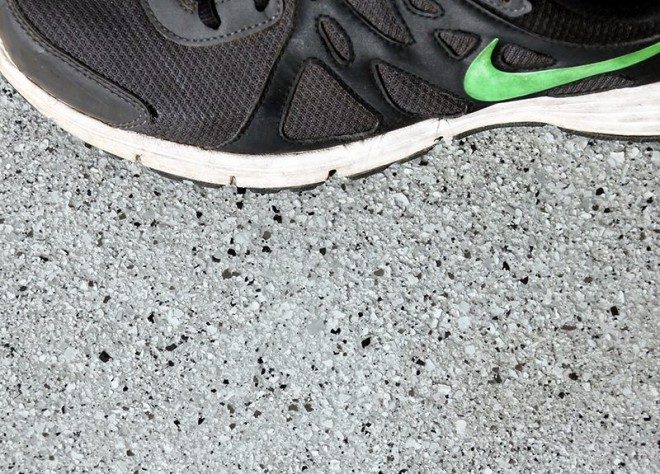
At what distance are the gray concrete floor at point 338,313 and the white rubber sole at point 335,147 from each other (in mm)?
113

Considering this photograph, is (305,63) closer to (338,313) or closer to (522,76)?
(522,76)

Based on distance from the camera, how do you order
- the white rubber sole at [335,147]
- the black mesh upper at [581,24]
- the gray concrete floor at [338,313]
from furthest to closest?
the gray concrete floor at [338,313], the white rubber sole at [335,147], the black mesh upper at [581,24]

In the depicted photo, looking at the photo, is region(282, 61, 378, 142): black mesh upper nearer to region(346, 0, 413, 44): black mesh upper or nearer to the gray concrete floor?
region(346, 0, 413, 44): black mesh upper

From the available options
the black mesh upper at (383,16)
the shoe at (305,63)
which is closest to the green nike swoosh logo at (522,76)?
the shoe at (305,63)

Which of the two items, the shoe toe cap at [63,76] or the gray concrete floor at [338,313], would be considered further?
the gray concrete floor at [338,313]

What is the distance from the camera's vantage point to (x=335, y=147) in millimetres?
1019

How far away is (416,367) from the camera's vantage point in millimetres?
1200

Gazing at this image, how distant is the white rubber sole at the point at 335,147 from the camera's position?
1.01 metres

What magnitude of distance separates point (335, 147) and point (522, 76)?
31 centimetres

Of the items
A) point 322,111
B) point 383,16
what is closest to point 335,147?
point 322,111

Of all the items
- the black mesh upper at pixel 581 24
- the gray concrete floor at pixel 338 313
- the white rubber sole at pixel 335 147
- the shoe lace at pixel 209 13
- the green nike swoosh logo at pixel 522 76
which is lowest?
the gray concrete floor at pixel 338 313

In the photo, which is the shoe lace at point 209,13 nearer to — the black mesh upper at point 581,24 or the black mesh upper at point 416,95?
the black mesh upper at point 416,95

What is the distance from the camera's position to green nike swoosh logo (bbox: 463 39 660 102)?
0.89 metres

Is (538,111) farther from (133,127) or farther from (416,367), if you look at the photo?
(133,127)
